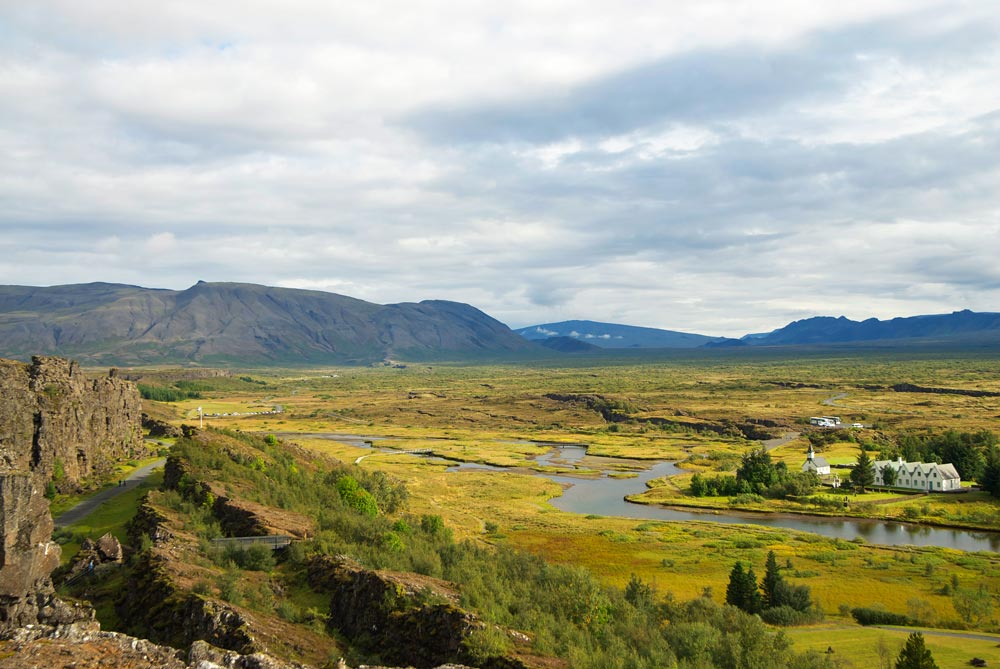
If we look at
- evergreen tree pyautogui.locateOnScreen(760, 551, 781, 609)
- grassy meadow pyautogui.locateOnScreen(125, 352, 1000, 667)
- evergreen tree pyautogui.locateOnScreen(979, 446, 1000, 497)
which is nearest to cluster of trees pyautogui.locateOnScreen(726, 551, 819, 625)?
evergreen tree pyautogui.locateOnScreen(760, 551, 781, 609)

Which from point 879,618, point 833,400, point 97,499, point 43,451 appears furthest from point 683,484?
point 833,400

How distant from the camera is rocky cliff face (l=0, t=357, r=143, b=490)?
45.9 m

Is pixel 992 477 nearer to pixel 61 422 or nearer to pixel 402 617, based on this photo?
pixel 402 617

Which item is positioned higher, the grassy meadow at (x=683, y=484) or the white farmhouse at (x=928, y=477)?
the white farmhouse at (x=928, y=477)

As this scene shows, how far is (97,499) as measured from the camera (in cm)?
4481

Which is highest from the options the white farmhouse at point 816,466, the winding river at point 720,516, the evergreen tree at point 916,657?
the evergreen tree at point 916,657

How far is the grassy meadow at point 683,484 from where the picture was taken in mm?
47719

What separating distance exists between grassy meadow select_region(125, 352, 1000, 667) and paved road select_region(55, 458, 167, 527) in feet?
78.0

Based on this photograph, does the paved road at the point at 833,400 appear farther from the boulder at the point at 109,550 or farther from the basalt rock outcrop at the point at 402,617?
the boulder at the point at 109,550

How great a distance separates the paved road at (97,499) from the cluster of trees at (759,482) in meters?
60.7

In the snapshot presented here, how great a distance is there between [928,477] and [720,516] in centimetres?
2851

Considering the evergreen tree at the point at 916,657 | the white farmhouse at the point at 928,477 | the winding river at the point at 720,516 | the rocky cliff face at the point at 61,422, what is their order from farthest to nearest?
1. the white farmhouse at the point at 928,477
2. the winding river at the point at 720,516
3. the rocky cliff face at the point at 61,422
4. the evergreen tree at the point at 916,657

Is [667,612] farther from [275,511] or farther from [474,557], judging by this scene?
[275,511]

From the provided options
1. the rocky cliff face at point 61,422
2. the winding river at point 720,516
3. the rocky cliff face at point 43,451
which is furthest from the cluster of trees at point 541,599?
the winding river at point 720,516
